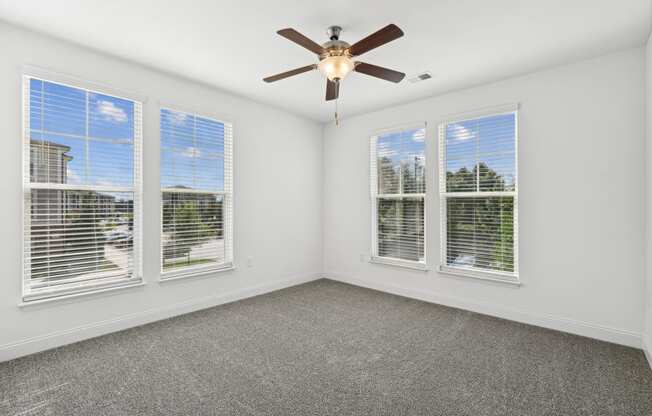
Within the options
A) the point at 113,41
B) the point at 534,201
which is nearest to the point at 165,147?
the point at 113,41

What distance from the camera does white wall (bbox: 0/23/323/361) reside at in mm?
2607

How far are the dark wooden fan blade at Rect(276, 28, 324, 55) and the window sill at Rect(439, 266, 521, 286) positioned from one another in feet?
10.00

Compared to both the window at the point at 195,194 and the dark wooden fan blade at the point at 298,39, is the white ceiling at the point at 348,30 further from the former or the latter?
the window at the point at 195,194

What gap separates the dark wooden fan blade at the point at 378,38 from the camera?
2.00 meters

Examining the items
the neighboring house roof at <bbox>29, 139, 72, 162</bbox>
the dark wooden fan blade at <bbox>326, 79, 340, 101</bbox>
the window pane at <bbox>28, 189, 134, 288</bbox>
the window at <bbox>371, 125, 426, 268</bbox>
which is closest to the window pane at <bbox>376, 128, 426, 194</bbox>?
the window at <bbox>371, 125, 426, 268</bbox>

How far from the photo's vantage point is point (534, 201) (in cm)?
338

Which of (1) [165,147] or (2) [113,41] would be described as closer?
(2) [113,41]

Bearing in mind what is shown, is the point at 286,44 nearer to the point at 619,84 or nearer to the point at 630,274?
the point at 619,84

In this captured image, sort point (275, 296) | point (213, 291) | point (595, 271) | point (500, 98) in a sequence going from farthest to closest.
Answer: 1. point (275, 296)
2. point (213, 291)
3. point (500, 98)
4. point (595, 271)

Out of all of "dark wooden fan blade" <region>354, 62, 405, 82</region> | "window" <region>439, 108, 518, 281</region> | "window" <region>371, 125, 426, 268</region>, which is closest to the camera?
"dark wooden fan blade" <region>354, 62, 405, 82</region>

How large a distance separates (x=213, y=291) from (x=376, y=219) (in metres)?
2.55

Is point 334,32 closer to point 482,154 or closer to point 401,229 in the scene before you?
point 482,154

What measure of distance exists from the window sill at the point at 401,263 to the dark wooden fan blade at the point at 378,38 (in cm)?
296

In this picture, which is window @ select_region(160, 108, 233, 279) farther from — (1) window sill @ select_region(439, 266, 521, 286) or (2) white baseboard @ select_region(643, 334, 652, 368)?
(2) white baseboard @ select_region(643, 334, 652, 368)
